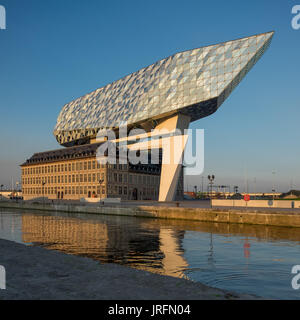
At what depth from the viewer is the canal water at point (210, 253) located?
14914 mm

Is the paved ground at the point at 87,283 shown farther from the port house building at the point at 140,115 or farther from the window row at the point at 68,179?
the window row at the point at 68,179

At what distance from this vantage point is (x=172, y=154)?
221 feet

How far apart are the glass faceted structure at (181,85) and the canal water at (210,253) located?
32616 millimetres

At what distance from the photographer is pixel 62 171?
10325 cm

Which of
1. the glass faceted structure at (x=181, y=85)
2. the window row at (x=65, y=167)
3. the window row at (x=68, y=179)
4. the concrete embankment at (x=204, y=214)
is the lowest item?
the concrete embankment at (x=204, y=214)

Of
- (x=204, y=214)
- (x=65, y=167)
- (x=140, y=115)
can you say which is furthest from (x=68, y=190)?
(x=204, y=214)

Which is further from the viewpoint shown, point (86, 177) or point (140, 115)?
point (86, 177)

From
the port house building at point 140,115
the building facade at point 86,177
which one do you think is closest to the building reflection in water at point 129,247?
the port house building at point 140,115

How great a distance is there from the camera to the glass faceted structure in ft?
194

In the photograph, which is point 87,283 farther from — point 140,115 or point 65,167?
point 65,167

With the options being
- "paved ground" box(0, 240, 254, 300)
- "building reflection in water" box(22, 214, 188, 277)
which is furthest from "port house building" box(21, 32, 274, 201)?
"paved ground" box(0, 240, 254, 300)

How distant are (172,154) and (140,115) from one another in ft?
37.4

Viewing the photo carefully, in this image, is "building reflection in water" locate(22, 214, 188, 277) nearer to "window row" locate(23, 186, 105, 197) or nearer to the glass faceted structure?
the glass faceted structure

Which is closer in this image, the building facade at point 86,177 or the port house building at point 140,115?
the port house building at point 140,115
